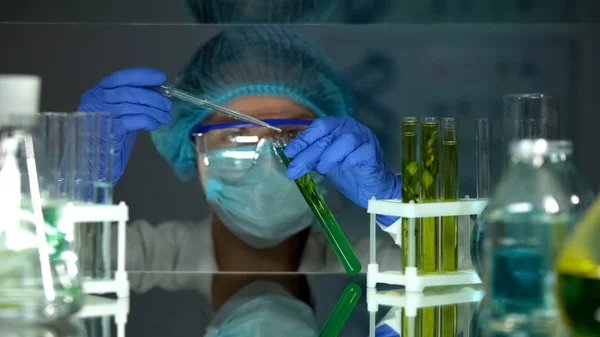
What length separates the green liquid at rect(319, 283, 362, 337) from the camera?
102cm

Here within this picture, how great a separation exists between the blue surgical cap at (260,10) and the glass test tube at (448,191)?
3.39 feet

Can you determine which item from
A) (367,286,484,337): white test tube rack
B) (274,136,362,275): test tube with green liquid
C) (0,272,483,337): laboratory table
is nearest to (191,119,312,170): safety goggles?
(274,136,362,275): test tube with green liquid

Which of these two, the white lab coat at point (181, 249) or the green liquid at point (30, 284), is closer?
the green liquid at point (30, 284)

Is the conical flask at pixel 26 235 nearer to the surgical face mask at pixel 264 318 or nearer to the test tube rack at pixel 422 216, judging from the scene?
the surgical face mask at pixel 264 318

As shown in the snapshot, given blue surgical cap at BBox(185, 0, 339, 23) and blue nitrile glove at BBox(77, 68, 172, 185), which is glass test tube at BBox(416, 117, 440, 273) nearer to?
blue nitrile glove at BBox(77, 68, 172, 185)

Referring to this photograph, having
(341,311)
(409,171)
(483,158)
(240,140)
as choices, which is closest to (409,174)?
(409,171)

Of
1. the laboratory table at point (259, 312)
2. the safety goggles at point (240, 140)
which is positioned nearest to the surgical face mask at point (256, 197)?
the safety goggles at point (240, 140)

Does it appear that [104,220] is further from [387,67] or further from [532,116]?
[387,67]

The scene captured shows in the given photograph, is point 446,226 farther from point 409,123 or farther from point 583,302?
point 583,302

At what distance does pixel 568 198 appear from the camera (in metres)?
0.83

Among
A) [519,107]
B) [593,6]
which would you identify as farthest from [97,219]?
[593,6]

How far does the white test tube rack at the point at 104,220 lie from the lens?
3.68ft

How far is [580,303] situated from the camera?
708mm

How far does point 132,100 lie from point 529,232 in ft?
4.04
